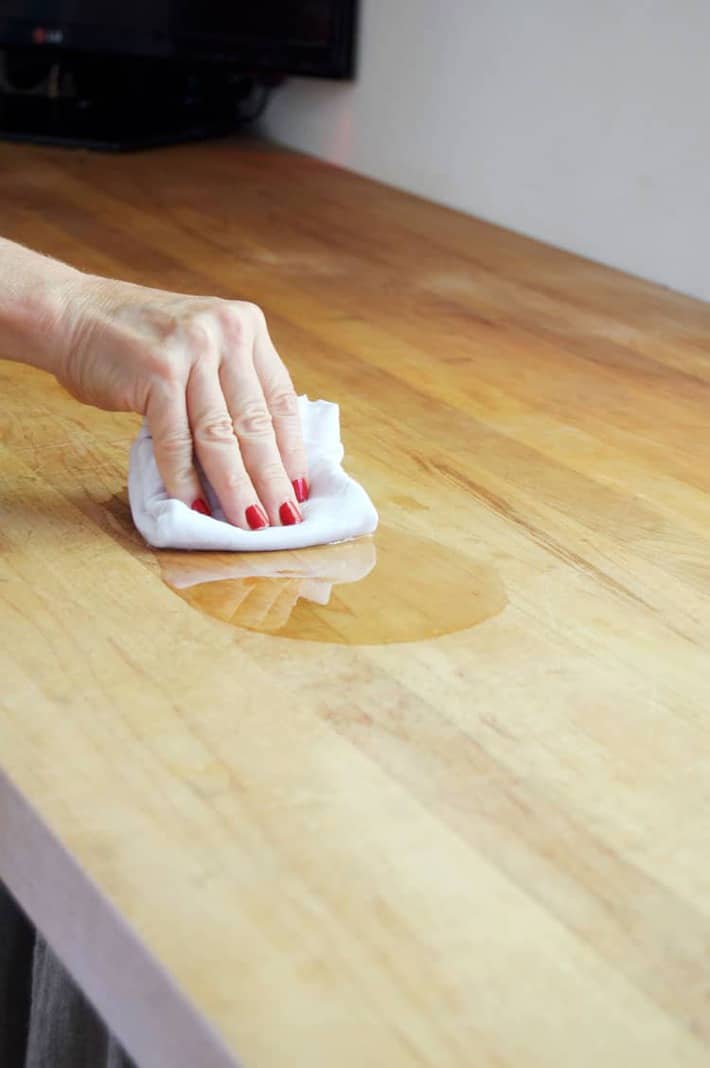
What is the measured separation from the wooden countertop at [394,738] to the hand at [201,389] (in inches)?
1.8

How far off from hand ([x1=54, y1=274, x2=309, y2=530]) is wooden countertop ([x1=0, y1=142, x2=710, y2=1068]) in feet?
0.15

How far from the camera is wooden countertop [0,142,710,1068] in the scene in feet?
1.45

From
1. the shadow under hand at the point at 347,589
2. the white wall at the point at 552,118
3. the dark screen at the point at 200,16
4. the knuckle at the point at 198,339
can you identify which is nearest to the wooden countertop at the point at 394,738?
the shadow under hand at the point at 347,589

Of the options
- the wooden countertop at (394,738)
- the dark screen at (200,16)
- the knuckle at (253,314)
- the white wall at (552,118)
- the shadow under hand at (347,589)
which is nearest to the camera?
the wooden countertop at (394,738)

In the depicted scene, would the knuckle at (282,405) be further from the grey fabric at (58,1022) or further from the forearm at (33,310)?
the grey fabric at (58,1022)

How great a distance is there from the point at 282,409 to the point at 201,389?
2.0 inches

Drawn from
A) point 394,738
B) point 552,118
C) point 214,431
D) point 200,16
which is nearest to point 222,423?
point 214,431

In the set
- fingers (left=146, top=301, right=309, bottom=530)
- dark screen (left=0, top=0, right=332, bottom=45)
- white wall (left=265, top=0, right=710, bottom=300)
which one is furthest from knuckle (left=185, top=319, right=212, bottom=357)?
dark screen (left=0, top=0, right=332, bottom=45)

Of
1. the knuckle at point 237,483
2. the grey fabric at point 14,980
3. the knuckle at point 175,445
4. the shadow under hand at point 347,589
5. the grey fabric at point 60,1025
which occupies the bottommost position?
the grey fabric at point 14,980

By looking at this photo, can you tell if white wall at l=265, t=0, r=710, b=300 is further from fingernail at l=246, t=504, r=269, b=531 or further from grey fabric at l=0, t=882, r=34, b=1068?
grey fabric at l=0, t=882, r=34, b=1068

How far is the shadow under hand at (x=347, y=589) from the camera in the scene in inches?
27.0

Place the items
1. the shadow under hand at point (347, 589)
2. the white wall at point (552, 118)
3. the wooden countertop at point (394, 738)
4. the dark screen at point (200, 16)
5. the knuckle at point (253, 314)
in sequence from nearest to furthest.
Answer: the wooden countertop at point (394, 738) < the shadow under hand at point (347, 589) < the knuckle at point (253, 314) < the white wall at point (552, 118) < the dark screen at point (200, 16)

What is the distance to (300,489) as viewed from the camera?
804mm

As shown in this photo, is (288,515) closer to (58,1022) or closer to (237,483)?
(237,483)
